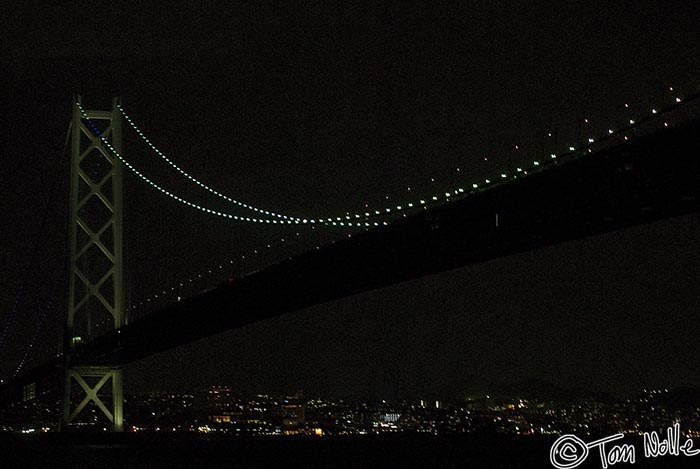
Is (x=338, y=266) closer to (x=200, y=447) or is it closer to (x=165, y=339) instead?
(x=165, y=339)

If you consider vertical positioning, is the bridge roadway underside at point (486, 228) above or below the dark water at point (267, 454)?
above

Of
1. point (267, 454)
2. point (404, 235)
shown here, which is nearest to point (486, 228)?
point (404, 235)

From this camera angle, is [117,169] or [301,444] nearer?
[117,169]

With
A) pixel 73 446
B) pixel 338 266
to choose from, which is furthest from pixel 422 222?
pixel 73 446

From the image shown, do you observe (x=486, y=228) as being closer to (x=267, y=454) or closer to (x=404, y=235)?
(x=404, y=235)

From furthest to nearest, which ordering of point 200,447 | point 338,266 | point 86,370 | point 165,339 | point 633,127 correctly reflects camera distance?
point 200,447 → point 86,370 → point 165,339 → point 338,266 → point 633,127
